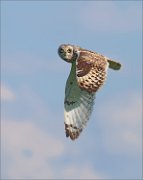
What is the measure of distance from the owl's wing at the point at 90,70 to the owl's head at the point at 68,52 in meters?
0.18

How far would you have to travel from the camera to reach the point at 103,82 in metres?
60.3

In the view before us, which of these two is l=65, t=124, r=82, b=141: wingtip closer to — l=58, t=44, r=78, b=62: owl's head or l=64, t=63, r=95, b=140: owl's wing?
l=64, t=63, r=95, b=140: owl's wing

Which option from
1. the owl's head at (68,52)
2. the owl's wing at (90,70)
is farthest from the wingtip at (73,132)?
the owl's head at (68,52)

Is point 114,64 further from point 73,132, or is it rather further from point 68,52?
point 73,132

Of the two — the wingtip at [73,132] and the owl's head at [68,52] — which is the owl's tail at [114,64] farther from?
the wingtip at [73,132]

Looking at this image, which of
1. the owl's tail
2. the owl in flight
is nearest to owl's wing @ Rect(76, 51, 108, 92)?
the owl in flight

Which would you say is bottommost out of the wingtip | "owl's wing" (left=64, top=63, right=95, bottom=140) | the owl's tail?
the wingtip

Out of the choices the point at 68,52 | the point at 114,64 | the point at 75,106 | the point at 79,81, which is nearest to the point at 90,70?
the point at 79,81

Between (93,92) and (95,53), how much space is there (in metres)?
1.78

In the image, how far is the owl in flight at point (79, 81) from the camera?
2389 inches

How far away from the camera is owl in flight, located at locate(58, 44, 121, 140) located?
6069 centimetres

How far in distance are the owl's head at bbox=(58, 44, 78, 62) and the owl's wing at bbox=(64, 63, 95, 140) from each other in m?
0.21

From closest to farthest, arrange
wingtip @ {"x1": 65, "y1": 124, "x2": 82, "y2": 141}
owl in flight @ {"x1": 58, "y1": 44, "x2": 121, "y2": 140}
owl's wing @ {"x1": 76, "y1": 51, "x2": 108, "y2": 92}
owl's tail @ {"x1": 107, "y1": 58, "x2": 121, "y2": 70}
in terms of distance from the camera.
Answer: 1. owl's wing @ {"x1": 76, "y1": 51, "x2": 108, "y2": 92}
2. owl in flight @ {"x1": 58, "y1": 44, "x2": 121, "y2": 140}
3. wingtip @ {"x1": 65, "y1": 124, "x2": 82, "y2": 141}
4. owl's tail @ {"x1": 107, "y1": 58, "x2": 121, "y2": 70}

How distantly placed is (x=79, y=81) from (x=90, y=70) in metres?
0.56
